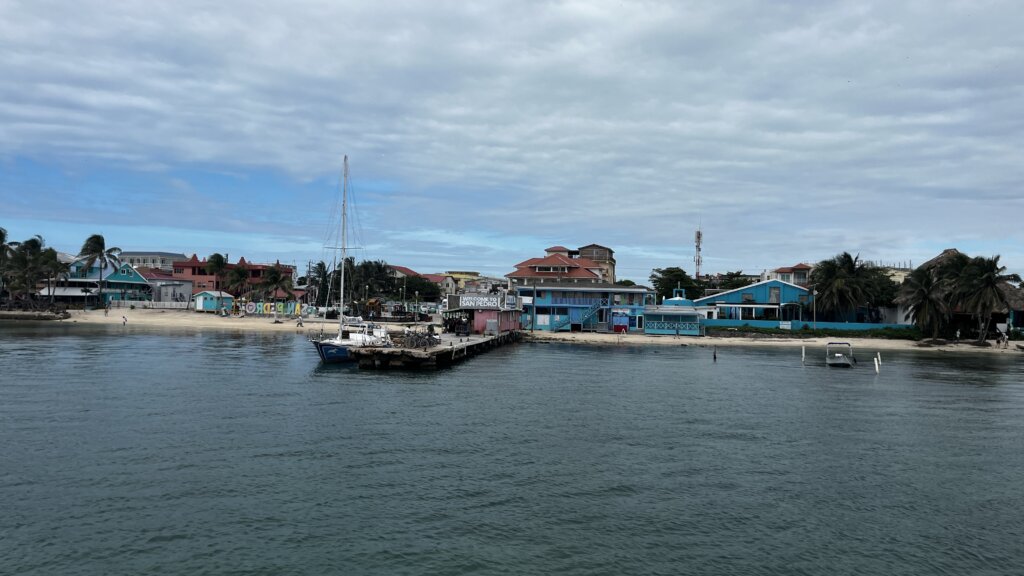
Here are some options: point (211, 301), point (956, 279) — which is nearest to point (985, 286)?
point (956, 279)

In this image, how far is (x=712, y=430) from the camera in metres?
28.6

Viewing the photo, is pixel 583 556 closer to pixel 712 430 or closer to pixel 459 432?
pixel 459 432

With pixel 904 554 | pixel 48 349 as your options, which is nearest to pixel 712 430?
pixel 904 554

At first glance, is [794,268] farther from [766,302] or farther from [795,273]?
[766,302]

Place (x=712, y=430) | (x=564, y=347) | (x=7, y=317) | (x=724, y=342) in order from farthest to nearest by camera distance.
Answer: (x=7, y=317) → (x=724, y=342) → (x=564, y=347) → (x=712, y=430)

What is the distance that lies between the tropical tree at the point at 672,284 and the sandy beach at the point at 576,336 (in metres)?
36.9

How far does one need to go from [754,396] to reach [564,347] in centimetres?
3518

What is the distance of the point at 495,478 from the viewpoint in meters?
20.8

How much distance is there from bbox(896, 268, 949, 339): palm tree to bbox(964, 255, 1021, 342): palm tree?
2.93 m

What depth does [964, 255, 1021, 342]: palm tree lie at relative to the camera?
71.2m

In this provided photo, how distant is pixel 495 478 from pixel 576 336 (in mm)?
60076

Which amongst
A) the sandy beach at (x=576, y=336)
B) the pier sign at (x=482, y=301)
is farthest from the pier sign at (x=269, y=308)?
the pier sign at (x=482, y=301)

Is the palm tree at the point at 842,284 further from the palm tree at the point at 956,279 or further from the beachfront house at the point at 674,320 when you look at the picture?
the beachfront house at the point at 674,320

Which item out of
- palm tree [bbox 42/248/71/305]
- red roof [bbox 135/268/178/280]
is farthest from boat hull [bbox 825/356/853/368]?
red roof [bbox 135/268/178/280]
